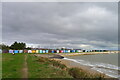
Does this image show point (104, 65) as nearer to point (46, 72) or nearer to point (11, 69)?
point (46, 72)

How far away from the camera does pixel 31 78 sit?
948cm

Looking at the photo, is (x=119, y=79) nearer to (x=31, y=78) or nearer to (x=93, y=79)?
(x=93, y=79)

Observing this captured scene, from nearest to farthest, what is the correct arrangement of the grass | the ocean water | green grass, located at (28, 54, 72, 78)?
green grass, located at (28, 54, 72, 78), the grass, the ocean water

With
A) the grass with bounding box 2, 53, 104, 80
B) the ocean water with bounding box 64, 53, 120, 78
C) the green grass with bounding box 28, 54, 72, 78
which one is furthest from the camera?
the ocean water with bounding box 64, 53, 120, 78

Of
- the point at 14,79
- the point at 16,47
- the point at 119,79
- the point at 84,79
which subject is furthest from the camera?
the point at 16,47

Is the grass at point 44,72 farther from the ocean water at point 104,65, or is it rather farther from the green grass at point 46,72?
the ocean water at point 104,65

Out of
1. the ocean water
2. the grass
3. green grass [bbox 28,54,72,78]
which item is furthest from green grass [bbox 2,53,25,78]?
the ocean water

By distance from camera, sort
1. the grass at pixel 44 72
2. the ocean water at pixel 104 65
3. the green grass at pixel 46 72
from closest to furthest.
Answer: the green grass at pixel 46 72 → the grass at pixel 44 72 → the ocean water at pixel 104 65

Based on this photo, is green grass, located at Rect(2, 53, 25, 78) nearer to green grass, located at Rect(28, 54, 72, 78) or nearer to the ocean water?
green grass, located at Rect(28, 54, 72, 78)

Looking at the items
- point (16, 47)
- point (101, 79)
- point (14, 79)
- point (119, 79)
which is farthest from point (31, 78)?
point (16, 47)

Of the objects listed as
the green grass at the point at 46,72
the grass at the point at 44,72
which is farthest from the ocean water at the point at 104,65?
the green grass at the point at 46,72

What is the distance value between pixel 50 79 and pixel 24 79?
2251 mm

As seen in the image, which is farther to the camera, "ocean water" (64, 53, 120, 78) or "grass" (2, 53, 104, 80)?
"ocean water" (64, 53, 120, 78)

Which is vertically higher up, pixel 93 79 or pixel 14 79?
pixel 14 79
